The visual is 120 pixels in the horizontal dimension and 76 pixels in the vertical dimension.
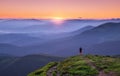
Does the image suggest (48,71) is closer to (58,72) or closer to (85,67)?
(58,72)

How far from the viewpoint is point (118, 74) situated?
1764 inches

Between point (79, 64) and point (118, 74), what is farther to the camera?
point (79, 64)

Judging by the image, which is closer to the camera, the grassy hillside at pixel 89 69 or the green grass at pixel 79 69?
the grassy hillside at pixel 89 69

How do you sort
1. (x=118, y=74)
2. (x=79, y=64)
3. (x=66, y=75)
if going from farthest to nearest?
(x=79, y=64) → (x=66, y=75) → (x=118, y=74)

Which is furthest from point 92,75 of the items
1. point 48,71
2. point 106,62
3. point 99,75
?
point 48,71

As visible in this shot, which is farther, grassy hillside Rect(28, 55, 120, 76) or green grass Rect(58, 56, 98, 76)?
green grass Rect(58, 56, 98, 76)

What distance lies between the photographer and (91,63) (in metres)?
52.7

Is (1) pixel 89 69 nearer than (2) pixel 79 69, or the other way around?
(1) pixel 89 69

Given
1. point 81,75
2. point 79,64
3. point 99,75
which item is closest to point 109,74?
point 99,75

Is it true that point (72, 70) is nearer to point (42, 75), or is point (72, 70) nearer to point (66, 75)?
point (66, 75)

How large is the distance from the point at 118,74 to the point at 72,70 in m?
8.56

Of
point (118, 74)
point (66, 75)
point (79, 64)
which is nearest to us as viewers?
point (118, 74)

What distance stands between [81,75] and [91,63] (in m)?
6.38

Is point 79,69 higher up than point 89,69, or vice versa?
point 89,69
